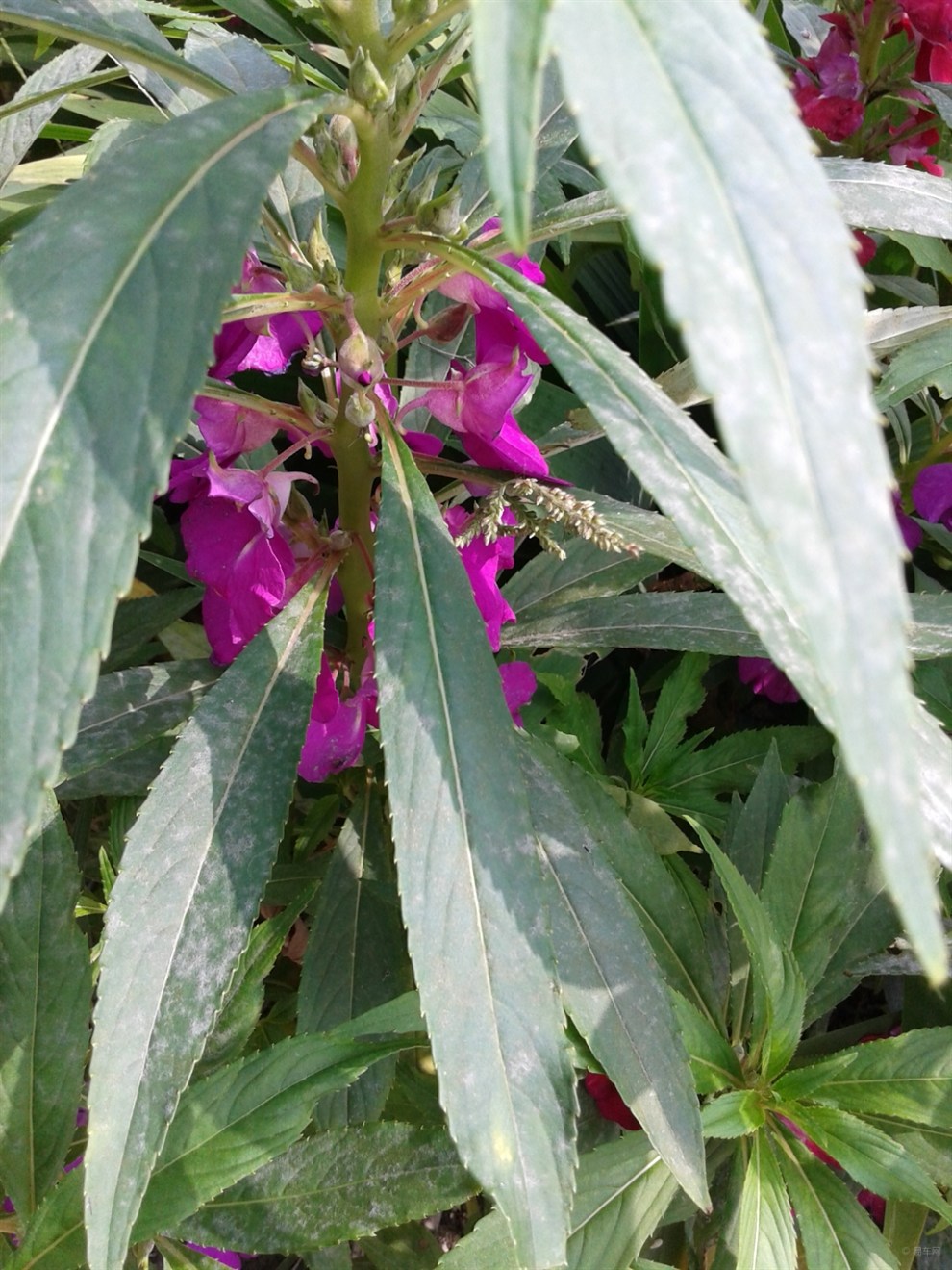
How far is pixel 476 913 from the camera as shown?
58 centimetres

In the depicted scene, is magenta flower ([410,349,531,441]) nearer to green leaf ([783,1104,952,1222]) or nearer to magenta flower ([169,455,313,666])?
magenta flower ([169,455,313,666])

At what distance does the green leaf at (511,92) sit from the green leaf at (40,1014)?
64 cm

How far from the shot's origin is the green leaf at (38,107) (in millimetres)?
837

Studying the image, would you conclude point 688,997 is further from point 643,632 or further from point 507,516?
point 507,516

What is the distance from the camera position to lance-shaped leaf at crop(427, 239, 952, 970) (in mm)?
468

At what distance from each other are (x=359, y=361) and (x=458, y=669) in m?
0.20

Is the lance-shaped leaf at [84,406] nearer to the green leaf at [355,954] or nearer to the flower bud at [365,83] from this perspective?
the flower bud at [365,83]

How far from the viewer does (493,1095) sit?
568 mm

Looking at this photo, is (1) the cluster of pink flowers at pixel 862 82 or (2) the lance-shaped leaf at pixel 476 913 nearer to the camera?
(2) the lance-shaped leaf at pixel 476 913

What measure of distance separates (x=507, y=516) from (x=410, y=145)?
0.89m

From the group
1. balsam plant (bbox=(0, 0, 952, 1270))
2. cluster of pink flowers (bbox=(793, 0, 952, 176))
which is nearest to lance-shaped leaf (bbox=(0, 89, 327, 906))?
balsam plant (bbox=(0, 0, 952, 1270))

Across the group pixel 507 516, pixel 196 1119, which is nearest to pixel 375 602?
pixel 507 516

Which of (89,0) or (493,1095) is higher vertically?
(89,0)

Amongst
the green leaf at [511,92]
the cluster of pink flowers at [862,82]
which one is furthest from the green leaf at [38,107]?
the cluster of pink flowers at [862,82]
